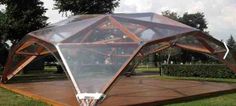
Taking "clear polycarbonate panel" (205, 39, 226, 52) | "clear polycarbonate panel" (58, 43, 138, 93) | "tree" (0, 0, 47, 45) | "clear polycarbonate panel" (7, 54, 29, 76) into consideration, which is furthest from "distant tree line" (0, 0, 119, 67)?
"clear polycarbonate panel" (58, 43, 138, 93)

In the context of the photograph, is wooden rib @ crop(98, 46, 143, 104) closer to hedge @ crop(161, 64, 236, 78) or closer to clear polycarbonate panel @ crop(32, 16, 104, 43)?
clear polycarbonate panel @ crop(32, 16, 104, 43)

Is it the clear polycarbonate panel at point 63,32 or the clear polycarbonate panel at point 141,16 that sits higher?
the clear polycarbonate panel at point 141,16

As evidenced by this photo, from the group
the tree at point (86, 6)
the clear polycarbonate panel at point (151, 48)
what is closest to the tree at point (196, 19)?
the tree at point (86, 6)

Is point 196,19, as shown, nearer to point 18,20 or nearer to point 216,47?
point 18,20

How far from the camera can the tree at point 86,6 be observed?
40812 mm

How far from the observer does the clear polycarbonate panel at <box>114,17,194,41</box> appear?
14.3 metres

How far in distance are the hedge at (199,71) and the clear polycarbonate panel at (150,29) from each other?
33.4ft

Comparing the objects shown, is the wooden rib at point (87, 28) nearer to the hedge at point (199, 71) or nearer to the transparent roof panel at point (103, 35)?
the transparent roof panel at point (103, 35)

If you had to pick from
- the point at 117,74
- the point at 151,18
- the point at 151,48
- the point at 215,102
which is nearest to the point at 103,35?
the point at 151,48

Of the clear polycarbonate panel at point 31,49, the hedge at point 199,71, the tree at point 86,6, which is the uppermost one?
the tree at point 86,6

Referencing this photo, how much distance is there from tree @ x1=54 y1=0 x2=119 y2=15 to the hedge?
571 inches

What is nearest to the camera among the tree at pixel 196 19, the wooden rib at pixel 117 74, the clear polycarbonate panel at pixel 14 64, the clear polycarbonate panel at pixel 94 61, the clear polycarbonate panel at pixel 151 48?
the wooden rib at pixel 117 74

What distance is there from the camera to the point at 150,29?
14938 mm

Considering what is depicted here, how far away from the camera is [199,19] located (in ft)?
274
